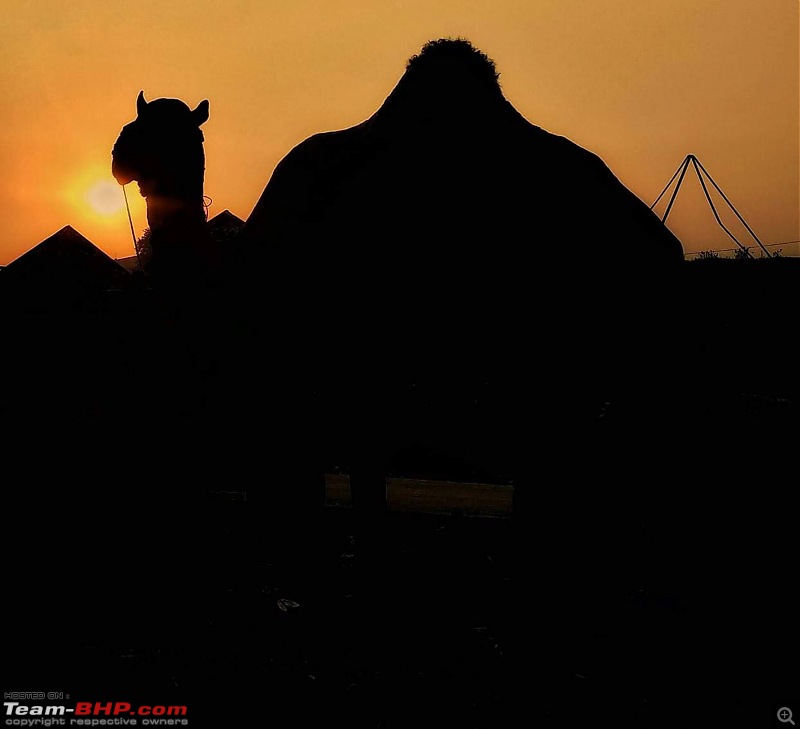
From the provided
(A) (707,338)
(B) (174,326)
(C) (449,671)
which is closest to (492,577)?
(C) (449,671)

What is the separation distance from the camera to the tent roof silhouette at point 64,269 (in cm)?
392

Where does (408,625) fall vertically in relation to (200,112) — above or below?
below

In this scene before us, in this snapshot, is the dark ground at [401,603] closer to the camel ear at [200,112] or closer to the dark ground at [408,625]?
the dark ground at [408,625]

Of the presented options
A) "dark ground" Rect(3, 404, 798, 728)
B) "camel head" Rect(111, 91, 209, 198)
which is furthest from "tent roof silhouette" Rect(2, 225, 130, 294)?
"dark ground" Rect(3, 404, 798, 728)

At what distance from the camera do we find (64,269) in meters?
4.04

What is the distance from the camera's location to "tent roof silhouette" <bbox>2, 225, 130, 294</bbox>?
3.92m

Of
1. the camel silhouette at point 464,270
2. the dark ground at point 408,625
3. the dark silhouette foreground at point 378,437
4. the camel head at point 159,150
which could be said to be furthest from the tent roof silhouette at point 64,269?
the camel silhouette at point 464,270

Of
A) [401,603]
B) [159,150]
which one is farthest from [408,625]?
[159,150]

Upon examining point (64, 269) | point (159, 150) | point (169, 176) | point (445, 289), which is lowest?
point (445, 289)

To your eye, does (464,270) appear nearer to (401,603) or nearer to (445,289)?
(445,289)

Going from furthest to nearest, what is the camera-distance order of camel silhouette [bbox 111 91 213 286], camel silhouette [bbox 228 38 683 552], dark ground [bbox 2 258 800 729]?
camel silhouette [bbox 111 91 213 286] < dark ground [bbox 2 258 800 729] < camel silhouette [bbox 228 38 683 552]

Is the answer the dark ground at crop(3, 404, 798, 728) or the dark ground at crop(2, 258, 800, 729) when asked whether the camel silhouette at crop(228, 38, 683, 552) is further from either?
the dark ground at crop(3, 404, 798, 728)

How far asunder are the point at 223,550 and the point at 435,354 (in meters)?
2.63

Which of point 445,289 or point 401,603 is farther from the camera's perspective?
point 401,603
